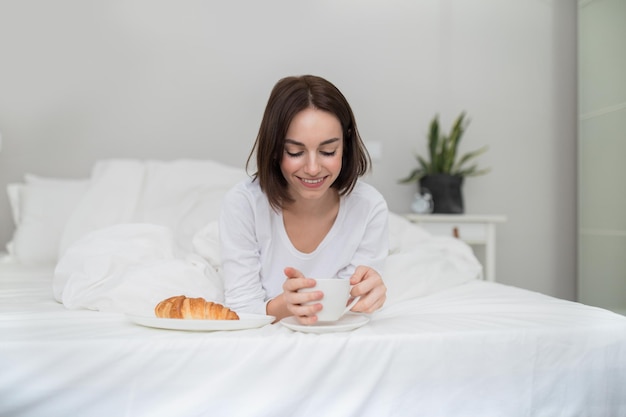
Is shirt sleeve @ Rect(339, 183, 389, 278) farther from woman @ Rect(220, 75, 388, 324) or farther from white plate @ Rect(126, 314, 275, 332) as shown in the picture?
white plate @ Rect(126, 314, 275, 332)

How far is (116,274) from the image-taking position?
1035mm

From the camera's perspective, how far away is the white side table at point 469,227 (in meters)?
2.07

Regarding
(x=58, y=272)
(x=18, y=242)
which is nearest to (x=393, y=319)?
(x=58, y=272)

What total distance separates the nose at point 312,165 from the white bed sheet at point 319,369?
0.22 metres

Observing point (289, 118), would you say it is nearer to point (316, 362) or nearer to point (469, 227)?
point (316, 362)

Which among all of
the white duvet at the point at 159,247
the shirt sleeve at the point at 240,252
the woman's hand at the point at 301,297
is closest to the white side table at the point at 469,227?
the white duvet at the point at 159,247

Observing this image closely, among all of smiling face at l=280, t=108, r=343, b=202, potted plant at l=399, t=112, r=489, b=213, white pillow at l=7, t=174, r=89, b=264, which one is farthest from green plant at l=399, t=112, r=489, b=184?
smiling face at l=280, t=108, r=343, b=202

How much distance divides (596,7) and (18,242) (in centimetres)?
222

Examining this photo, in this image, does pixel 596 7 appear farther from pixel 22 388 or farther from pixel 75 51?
pixel 22 388

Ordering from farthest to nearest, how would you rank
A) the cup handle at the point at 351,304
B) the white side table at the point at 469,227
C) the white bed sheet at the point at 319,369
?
the white side table at the point at 469,227 < the cup handle at the point at 351,304 < the white bed sheet at the point at 319,369

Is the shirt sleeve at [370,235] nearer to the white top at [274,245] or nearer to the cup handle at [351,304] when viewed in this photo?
the white top at [274,245]

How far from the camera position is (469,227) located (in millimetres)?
2105

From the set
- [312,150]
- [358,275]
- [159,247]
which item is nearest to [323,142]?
[312,150]

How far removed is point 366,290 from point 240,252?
26cm
